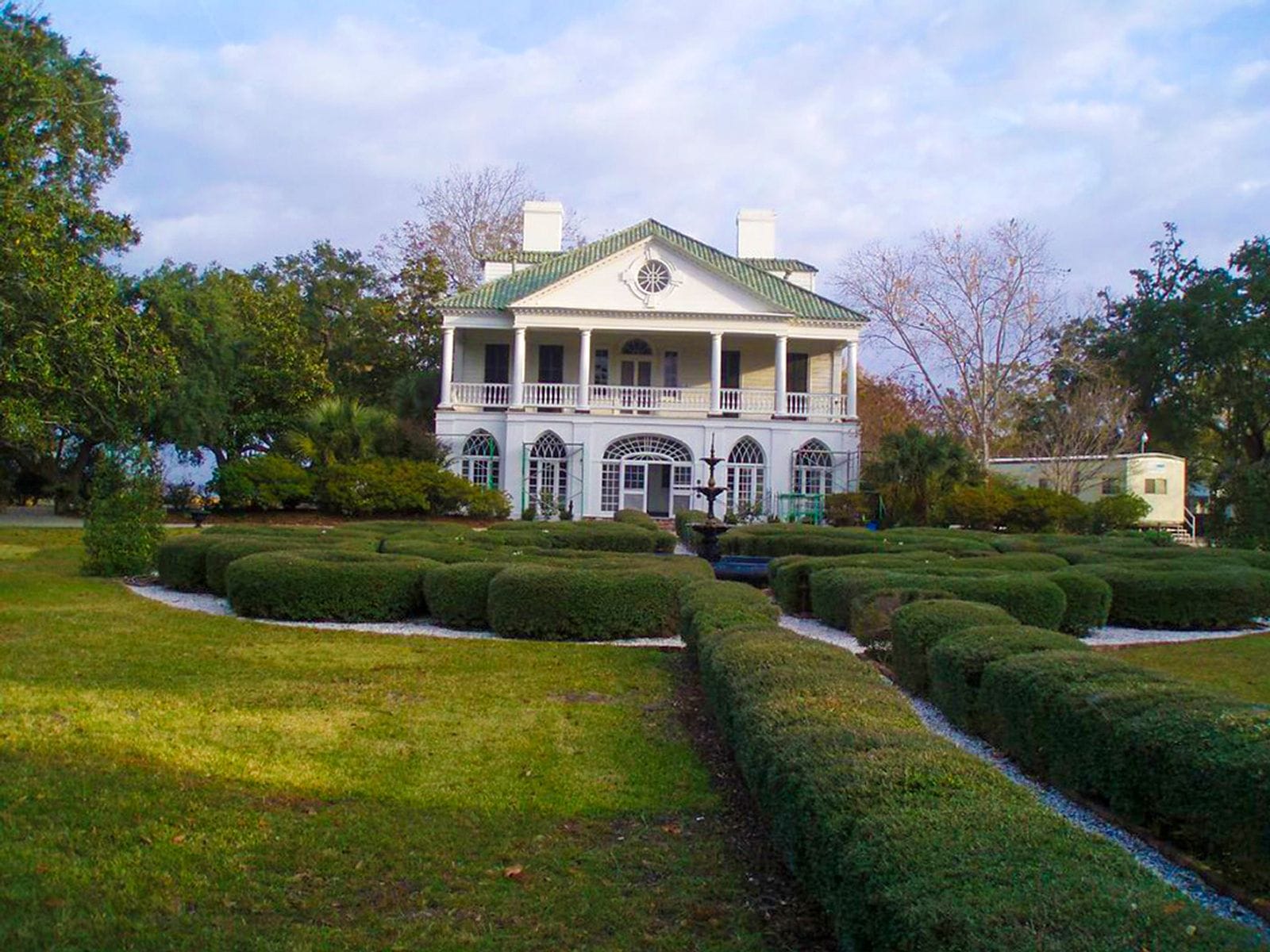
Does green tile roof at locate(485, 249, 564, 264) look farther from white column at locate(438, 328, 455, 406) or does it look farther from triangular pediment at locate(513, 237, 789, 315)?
white column at locate(438, 328, 455, 406)

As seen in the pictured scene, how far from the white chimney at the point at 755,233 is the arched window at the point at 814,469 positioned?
32.7 ft

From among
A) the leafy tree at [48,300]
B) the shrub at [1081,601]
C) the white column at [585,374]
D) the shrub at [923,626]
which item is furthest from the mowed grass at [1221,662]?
the white column at [585,374]

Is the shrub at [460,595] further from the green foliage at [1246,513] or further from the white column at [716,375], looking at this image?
the white column at [716,375]

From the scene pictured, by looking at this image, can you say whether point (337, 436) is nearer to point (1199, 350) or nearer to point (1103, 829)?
point (1103, 829)

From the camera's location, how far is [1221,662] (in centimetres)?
952

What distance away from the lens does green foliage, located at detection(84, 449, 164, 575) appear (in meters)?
14.9

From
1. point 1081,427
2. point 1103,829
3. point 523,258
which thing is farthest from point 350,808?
point 523,258

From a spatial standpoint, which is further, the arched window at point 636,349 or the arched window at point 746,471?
the arched window at point 636,349

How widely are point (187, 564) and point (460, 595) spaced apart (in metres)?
4.69

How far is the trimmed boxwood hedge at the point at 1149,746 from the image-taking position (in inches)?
160

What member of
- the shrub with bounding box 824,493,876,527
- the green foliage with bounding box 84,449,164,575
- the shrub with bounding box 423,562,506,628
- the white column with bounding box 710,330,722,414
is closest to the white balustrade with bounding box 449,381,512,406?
the white column with bounding box 710,330,722,414

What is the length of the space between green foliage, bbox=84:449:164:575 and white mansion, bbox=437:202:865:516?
16.7 metres

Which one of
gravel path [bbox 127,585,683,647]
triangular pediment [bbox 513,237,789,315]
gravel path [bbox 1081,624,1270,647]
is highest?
triangular pediment [bbox 513,237,789,315]

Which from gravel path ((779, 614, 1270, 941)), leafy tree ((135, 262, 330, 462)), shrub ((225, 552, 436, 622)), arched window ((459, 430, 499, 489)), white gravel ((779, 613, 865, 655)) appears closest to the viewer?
gravel path ((779, 614, 1270, 941))
